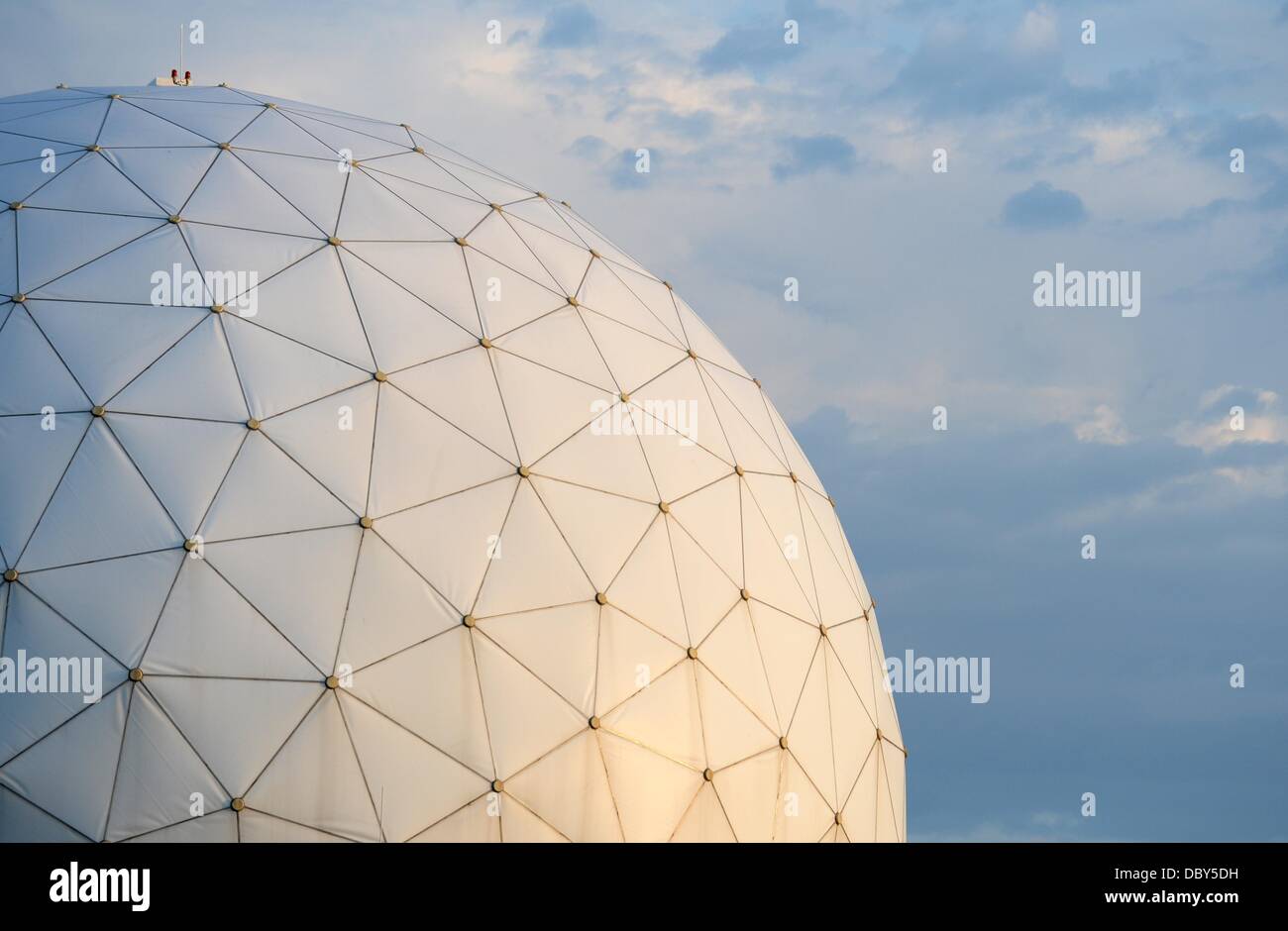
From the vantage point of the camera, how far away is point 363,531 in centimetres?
1677

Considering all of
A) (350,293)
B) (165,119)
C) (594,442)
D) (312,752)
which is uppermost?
(165,119)

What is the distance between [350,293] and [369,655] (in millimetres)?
4893

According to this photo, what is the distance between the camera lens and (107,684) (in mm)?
15805

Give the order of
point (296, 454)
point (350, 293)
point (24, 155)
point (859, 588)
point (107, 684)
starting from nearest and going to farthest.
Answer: point (107, 684)
point (296, 454)
point (350, 293)
point (24, 155)
point (859, 588)

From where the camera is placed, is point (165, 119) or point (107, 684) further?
point (165, 119)

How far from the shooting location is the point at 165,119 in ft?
69.2

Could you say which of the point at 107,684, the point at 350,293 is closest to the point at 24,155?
the point at 350,293

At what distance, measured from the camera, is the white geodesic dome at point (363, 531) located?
1595 centimetres

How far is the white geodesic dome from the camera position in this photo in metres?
15.9
